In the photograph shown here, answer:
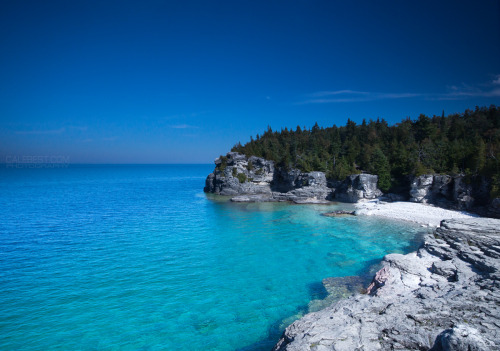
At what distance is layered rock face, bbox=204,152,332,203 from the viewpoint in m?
57.1

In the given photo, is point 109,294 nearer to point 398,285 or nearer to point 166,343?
point 166,343

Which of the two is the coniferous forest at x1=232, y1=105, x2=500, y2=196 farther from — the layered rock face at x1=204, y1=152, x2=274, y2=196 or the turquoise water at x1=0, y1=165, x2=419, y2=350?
the turquoise water at x1=0, y1=165, x2=419, y2=350

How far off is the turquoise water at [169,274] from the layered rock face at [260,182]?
1750 centimetres

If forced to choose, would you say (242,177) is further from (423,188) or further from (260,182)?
(423,188)

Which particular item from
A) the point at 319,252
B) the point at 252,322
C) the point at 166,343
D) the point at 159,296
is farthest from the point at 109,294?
the point at 319,252

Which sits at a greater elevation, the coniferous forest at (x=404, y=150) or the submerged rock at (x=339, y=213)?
the coniferous forest at (x=404, y=150)

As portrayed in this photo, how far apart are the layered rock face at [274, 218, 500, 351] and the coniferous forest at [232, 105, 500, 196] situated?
101 ft

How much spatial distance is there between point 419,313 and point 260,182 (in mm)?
59067

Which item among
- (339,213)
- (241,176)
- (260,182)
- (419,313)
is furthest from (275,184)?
(419,313)

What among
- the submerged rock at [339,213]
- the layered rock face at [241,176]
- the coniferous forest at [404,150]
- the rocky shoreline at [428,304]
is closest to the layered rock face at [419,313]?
the rocky shoreline at [428,304]

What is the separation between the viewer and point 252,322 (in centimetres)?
1441

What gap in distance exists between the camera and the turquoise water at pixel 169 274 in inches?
534

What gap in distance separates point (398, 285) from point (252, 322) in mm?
8988

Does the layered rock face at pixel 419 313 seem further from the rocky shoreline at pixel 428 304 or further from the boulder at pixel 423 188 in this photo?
the boulder at pixel 423 188
